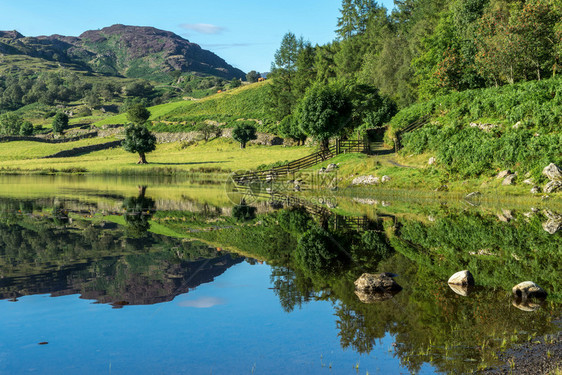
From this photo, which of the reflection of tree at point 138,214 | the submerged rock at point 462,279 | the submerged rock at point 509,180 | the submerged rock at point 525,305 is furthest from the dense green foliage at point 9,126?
the submerged rock at point 525,305

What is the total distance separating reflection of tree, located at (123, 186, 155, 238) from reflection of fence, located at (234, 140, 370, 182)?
708 inches

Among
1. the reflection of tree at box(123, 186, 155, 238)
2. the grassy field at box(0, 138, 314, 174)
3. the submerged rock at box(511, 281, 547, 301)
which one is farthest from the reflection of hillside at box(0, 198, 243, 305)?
the grassy field at box(0, 138, 314, 174)

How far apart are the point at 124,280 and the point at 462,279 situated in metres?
10.7

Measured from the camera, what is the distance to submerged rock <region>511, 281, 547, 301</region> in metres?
12.8

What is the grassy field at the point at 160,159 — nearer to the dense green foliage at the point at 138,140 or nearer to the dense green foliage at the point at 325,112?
the dense green foliage at the point at 138,140

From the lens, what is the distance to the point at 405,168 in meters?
45.6

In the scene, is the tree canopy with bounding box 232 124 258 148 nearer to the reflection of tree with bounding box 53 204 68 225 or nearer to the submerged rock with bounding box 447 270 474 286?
the reflection of tree with bounding box 53 204 68 225

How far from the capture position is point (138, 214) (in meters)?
31.4

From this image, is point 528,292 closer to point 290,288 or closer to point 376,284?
point 376,284

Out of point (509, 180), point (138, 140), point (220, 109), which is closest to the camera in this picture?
point (509, 180)

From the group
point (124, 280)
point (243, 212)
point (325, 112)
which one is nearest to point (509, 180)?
point (243, 212)

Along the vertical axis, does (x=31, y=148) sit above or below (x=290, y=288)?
above

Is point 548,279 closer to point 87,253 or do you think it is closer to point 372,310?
point 372,310

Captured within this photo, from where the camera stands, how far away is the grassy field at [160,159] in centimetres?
7301
